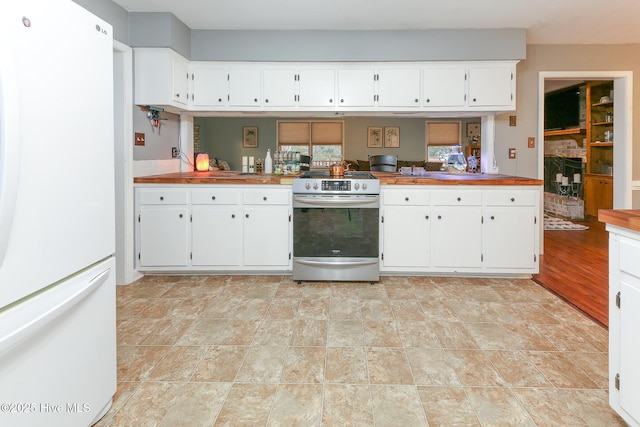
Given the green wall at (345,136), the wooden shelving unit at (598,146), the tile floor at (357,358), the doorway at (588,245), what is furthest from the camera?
the green wall at (345,136)

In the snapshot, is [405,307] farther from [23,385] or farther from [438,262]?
[23,385]

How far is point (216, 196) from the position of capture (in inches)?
147

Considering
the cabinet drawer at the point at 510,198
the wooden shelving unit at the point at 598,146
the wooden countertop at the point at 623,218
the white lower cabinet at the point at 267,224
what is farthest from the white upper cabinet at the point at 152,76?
the wooden shelving unit at the point at 598,146

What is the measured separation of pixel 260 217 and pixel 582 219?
20.4 ft

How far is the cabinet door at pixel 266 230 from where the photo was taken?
374 cm

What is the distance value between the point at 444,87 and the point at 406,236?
1506mm

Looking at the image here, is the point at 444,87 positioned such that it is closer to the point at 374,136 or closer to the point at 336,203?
the point at 336,203

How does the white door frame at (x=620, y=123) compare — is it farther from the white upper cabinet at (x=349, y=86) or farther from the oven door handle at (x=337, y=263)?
the oven door handle at (x=337, y=263)

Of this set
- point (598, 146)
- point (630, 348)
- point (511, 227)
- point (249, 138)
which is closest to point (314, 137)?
point (249, 138)

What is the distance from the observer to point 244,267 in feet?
12.4

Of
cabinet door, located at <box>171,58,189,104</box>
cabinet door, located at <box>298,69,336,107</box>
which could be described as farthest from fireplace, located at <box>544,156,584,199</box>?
cabinet door, located at <box>171,58,189,104</box>

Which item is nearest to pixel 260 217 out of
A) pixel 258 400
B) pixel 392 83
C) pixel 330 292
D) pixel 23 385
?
pixel 330 292

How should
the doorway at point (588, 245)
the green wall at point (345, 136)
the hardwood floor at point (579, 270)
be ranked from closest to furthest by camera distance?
the hardwood floor at point (579, 270), the doorway at point (588, 245), the green wall at point (345, 136)

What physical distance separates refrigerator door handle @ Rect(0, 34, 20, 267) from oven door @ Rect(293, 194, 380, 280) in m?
2.62
